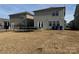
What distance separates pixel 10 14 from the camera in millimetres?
3463

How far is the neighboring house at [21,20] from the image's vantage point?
3.64m

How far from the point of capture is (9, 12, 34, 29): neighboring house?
3.64 m

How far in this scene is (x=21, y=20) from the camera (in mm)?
3910

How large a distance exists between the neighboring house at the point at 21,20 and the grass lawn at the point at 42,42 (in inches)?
9.0

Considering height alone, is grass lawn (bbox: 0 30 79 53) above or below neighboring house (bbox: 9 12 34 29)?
below

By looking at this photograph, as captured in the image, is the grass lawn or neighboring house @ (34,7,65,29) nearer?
the grass lawn

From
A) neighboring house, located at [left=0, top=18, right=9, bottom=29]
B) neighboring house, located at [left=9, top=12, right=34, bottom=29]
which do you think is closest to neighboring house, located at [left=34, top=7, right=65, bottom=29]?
neighboring house, located at [left=9, top=12, right=34, bottom=29]

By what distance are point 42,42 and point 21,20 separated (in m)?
0.80

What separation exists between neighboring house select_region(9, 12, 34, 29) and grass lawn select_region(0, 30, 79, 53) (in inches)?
9.0

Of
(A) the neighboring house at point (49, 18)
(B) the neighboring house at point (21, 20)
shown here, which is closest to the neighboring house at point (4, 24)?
(B) the neighboring house at point (21, 20)

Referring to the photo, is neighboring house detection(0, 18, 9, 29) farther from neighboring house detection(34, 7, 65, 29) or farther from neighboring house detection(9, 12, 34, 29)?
neighboring house detection(34, 7, 65, 29)

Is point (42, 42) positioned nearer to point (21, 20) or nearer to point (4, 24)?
point (21, 20)
